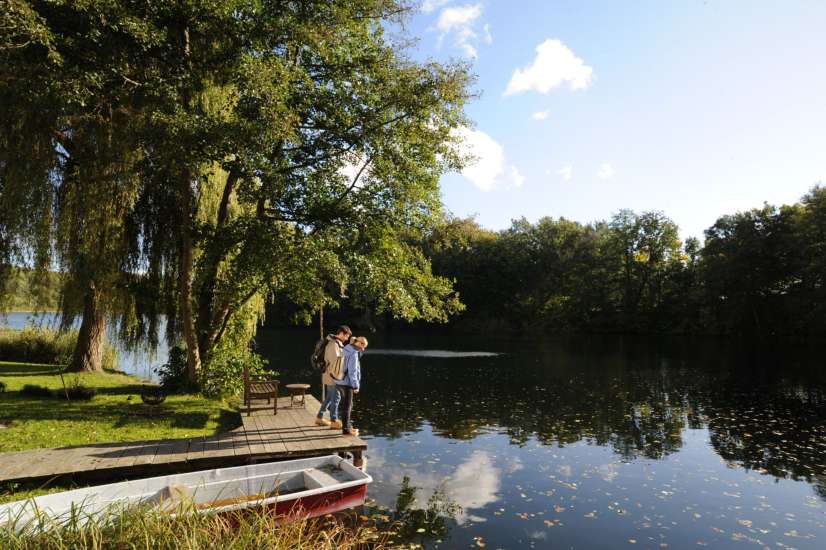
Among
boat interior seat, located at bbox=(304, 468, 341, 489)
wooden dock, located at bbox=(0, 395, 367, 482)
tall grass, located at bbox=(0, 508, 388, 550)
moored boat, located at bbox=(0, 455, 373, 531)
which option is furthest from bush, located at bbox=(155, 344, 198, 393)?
tall grass, located at bbox=(0, 508, 388, 550)

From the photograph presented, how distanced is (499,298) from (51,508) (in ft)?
243

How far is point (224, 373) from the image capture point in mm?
17750

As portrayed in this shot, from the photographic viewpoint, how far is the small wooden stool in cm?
1545

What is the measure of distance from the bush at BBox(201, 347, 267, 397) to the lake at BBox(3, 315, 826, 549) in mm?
4209

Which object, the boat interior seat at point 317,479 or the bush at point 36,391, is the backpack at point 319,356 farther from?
the bush at point 36,391

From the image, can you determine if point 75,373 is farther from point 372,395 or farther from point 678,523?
point 678,523

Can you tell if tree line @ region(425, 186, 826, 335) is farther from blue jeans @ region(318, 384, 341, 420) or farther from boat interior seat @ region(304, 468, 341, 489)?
boat interior seat @ region(304, 468, 341, 489)

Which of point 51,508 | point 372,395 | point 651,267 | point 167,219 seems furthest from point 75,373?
point 651,267

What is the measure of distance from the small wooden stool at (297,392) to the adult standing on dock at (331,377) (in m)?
1.86

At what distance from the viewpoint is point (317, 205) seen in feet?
53.1

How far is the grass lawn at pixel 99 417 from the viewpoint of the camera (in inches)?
469

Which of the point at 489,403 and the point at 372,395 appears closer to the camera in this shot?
the point at 489,403

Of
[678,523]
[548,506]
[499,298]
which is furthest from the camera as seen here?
[499,298]

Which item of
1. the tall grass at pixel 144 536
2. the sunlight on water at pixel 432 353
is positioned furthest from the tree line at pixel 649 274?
the tall grass at pixel 144 536
